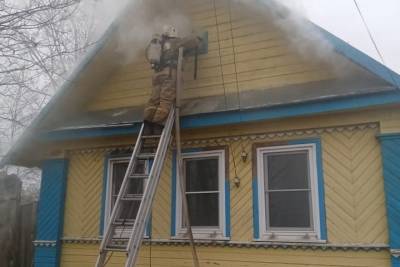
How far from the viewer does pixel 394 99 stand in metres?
5.27

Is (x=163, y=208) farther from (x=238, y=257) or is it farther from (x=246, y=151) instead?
(x=246, y=151)

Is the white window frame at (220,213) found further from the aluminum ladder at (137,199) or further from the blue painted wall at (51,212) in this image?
the blue painted wall at (51,212)

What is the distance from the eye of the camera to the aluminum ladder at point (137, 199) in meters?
4.99

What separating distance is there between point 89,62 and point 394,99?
16.7 feet

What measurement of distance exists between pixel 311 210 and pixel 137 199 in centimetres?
234

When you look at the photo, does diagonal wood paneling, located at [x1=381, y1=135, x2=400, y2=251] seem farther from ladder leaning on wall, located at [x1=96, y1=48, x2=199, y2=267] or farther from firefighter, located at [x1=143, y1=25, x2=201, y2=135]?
firefighter, located at [x1=143, y1=25, x2=201, y2=135]

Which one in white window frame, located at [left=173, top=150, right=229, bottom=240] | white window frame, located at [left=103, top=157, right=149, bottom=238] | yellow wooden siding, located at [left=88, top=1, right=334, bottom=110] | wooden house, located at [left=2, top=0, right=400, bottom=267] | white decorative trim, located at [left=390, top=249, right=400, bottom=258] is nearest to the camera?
white decorative trim, located at [left=390, top=249, right=400, bottom=258]

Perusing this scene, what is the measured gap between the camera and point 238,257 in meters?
6.17

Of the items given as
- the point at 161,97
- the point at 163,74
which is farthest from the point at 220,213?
the point at 163,74

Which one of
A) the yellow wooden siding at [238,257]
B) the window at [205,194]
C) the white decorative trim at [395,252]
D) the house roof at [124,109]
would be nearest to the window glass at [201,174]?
the window at [205,194]

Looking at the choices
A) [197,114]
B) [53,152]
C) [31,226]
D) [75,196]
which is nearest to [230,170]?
[197,114]

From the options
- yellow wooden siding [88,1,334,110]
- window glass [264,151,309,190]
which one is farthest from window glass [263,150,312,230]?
yellow wooden siding [88,1,334,110]

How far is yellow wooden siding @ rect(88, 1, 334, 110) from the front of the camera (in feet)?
21.7

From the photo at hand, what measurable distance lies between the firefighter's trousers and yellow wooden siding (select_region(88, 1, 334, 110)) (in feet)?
2.32
